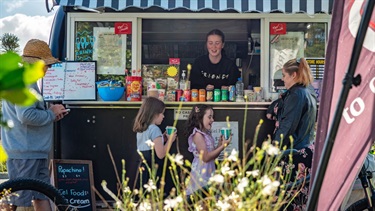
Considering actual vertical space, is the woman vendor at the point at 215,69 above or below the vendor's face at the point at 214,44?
below

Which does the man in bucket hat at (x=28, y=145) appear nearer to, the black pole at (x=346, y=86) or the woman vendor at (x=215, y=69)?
the woman vendor at (x=215, y=69)

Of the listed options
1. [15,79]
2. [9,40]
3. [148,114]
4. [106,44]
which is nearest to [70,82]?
[106,44]

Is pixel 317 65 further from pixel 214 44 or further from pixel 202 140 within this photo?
pixel 202 140

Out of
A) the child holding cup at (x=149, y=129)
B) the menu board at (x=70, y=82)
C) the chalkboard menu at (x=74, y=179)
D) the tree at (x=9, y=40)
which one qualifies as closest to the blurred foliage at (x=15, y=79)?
the child holding cup at (x=149, y=129)

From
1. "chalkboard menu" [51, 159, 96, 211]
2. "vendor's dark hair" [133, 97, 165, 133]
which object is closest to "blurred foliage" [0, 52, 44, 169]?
"vendor's dark hair" [133, 97, 165, 133]

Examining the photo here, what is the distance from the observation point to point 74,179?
6051mm

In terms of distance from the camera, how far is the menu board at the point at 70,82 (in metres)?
6.16

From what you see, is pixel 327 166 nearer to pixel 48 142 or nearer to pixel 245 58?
pixel 48 142

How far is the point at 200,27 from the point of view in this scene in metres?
7.45

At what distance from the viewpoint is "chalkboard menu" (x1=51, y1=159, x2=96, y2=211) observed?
19.7 ft

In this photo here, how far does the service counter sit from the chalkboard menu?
16 cm

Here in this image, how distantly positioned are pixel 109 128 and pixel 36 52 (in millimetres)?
1470

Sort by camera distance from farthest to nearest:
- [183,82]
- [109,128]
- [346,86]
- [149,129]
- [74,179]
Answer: [183,82], [109,128], [74,179], [149,129], [346,86]

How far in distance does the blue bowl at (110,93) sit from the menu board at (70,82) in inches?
5.7
